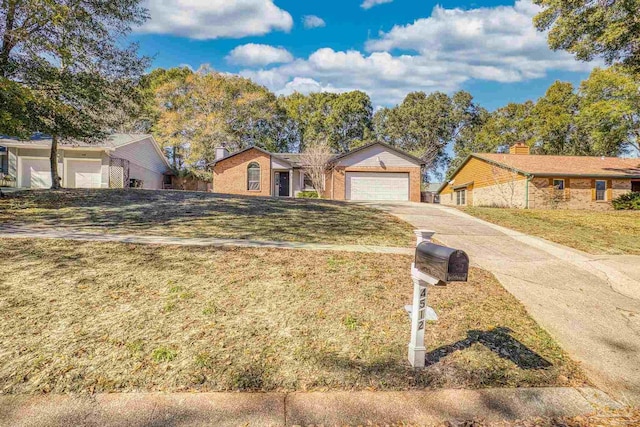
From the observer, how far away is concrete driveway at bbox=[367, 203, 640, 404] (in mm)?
3027

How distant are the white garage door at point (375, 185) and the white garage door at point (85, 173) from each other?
49.1ft

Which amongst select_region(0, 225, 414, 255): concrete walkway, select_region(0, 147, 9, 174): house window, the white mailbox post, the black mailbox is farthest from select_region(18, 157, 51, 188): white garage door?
the black mailbox

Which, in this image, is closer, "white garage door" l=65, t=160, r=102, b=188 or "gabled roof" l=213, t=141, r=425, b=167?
"white garage door" l=65, t=160, r=102, b=188

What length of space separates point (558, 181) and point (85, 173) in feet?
91.2

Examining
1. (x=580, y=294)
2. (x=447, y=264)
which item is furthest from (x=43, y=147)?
(x=580, y=294)

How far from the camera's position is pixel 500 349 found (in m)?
3.11

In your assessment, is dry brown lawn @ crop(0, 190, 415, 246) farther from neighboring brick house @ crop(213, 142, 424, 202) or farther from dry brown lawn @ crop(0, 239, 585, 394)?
neighboring brick house @ crop(213, 142, 424, 202)

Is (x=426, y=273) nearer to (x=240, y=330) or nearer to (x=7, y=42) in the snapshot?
(x=240, y=330)

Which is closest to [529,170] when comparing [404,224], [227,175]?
[404,224]

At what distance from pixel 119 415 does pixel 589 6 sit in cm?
1636

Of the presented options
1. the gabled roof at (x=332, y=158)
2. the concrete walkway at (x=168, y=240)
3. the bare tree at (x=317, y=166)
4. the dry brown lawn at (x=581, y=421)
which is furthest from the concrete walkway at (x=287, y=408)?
A: the bare tree at (x=317, y=166)

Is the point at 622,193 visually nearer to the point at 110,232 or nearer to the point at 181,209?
the point at 181,209

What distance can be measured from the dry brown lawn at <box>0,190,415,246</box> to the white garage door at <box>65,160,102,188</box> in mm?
9379

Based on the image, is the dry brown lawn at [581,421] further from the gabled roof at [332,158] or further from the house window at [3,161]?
the house window at [3,161]
